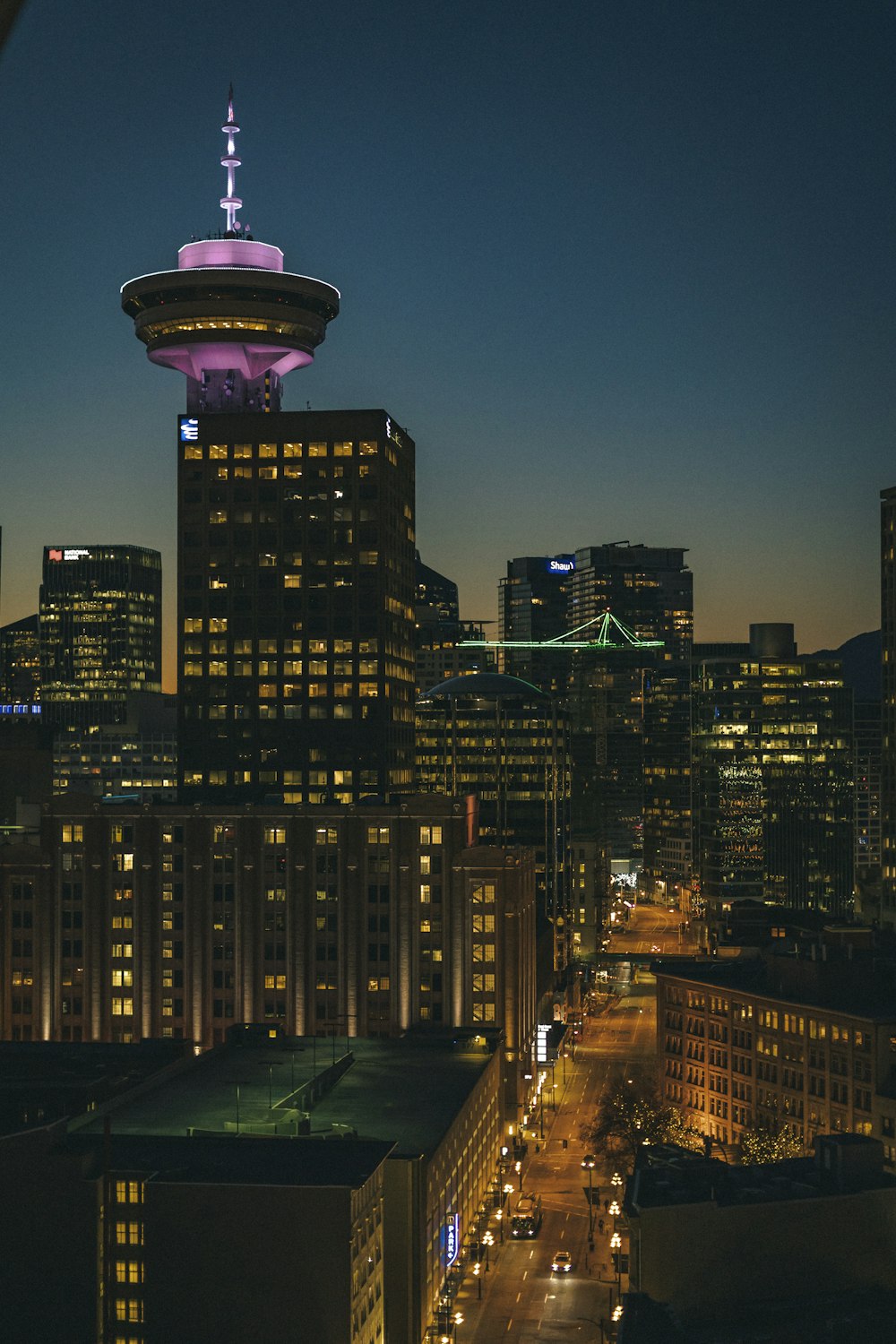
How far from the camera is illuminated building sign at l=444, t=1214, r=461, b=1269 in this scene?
346 feet

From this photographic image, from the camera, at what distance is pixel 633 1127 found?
131m

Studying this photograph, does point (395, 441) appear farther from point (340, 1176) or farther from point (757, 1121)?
point (340, 1176)

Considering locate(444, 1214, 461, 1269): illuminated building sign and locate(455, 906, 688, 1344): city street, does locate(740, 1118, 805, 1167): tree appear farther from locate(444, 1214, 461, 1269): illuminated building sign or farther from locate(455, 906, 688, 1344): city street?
locate(444, 1214, 461, 1269): illuminated building sign

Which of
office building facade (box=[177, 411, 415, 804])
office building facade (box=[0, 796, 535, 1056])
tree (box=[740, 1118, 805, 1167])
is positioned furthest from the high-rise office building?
tree (box=[740, 1118, 805, 1167])

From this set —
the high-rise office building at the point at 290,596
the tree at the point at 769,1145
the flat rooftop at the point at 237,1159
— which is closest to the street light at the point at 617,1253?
the tree at the point at 769,1145

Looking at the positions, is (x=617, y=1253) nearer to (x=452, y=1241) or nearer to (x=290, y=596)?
(x=452, y=1241)

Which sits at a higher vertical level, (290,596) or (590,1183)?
(290,596)

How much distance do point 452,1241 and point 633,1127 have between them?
94.1ft

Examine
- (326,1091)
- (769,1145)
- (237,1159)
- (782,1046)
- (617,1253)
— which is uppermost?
(237,1159)

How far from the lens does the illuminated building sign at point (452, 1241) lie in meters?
105

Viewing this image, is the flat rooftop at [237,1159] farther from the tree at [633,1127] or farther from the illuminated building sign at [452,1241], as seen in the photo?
the tree at [633,1127]

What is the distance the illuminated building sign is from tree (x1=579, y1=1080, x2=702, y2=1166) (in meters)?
24.0

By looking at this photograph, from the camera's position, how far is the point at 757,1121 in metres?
142

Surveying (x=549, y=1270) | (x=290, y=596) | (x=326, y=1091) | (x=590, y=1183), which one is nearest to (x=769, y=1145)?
(x=590, y=1183)
